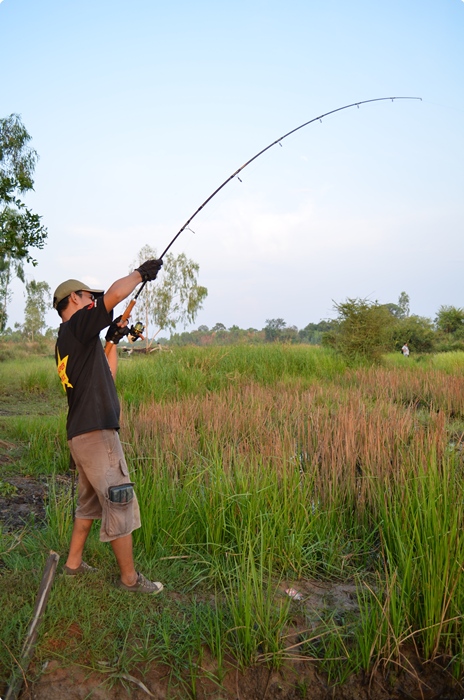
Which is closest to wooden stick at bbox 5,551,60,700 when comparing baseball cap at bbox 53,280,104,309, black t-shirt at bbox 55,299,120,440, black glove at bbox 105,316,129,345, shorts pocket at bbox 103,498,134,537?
shorts pocket at bbox 103,498,134,537

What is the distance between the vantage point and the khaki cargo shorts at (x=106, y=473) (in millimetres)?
2918

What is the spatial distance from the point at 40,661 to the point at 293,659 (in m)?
1.12

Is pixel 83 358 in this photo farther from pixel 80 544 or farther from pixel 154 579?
pixel 154 579

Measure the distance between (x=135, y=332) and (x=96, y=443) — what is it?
2.48 feet

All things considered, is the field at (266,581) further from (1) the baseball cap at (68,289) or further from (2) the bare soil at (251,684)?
(1) the baseball cap at (68,289)

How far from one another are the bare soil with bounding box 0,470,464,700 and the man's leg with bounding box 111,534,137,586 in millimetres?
358

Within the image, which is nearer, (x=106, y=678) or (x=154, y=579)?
(x=106, y=678)

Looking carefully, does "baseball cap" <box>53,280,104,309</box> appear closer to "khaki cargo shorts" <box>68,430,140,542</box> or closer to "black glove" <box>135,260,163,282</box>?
"black glove" <box>135,260,163,282</box>

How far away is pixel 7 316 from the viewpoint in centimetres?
1936

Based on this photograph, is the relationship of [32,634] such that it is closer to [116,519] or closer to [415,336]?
[116,519]

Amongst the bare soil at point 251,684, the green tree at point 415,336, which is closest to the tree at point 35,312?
the green tree at point 415,336

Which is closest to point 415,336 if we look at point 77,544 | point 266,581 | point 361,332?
point 361,332

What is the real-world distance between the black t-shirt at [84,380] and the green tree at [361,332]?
1265cm

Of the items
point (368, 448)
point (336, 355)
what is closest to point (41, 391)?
point (336, 355)
